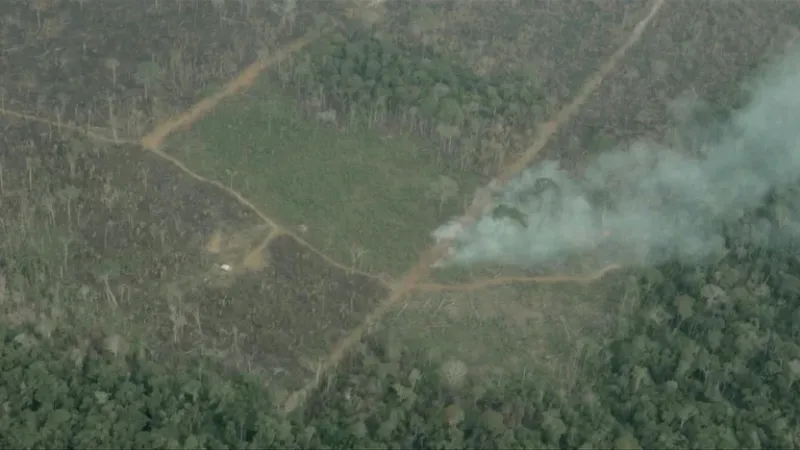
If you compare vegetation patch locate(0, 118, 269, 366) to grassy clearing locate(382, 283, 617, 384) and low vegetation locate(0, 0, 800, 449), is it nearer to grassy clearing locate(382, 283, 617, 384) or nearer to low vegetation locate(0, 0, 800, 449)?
low vegetation locate(0, 0, 800, 449)

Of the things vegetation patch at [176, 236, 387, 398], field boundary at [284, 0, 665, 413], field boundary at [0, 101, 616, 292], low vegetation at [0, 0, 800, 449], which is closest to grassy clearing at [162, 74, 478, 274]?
low vegetation at [0, 0, 800, 449]

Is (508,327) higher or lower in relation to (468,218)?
lower

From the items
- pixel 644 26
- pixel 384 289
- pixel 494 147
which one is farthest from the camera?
pixel 644 26

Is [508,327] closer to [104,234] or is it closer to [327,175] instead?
[327,175]

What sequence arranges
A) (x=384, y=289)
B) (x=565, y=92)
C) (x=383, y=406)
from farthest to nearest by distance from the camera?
(x=565, y=92), (x=384, y=289), (x=383, y=406)

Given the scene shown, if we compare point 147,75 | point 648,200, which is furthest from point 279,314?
point 648,200

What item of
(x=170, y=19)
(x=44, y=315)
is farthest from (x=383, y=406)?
(x=170, y=19)

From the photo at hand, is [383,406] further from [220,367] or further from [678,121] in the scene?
[678,121]
